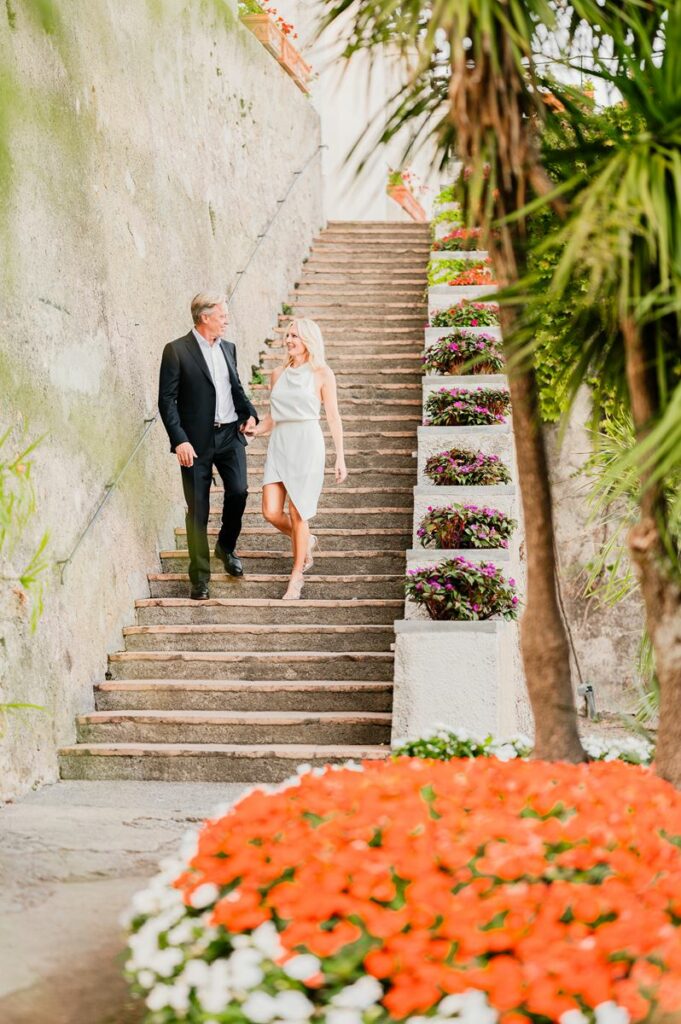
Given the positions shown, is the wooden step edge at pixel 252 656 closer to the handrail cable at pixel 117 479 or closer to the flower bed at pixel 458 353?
the handrail cable at pixel 117 479

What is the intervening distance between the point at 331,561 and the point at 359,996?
5.18 metres

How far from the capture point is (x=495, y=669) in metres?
Answer: 5.47

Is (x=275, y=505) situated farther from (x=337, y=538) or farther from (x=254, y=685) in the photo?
(x=254, y=685)

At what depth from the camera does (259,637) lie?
6715mm

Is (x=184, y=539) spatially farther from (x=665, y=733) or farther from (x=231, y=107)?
(x=665, y=733)

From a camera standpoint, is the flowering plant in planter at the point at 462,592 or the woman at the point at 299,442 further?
the woman at the point at 299,442

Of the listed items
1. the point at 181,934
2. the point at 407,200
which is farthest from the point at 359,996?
the point at 407,200

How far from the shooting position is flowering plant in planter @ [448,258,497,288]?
32.3 ft

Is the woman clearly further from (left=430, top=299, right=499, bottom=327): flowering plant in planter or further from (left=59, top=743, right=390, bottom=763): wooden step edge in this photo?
(left=430, top=299, right=499, bottom=327): flowering plant in planter

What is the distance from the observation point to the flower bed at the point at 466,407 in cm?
742

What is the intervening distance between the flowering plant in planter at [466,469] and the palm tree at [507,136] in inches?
129

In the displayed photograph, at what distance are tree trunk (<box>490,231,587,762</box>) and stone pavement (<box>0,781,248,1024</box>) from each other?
1334mm

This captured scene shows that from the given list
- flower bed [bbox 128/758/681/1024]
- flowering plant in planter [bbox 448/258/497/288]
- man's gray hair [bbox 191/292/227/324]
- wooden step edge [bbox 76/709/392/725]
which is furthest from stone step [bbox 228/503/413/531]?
flower bed [bbox 128/758/681/1024]

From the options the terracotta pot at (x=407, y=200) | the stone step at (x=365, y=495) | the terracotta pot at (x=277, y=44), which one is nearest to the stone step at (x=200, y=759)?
the stone step at (x=365, y=495)
